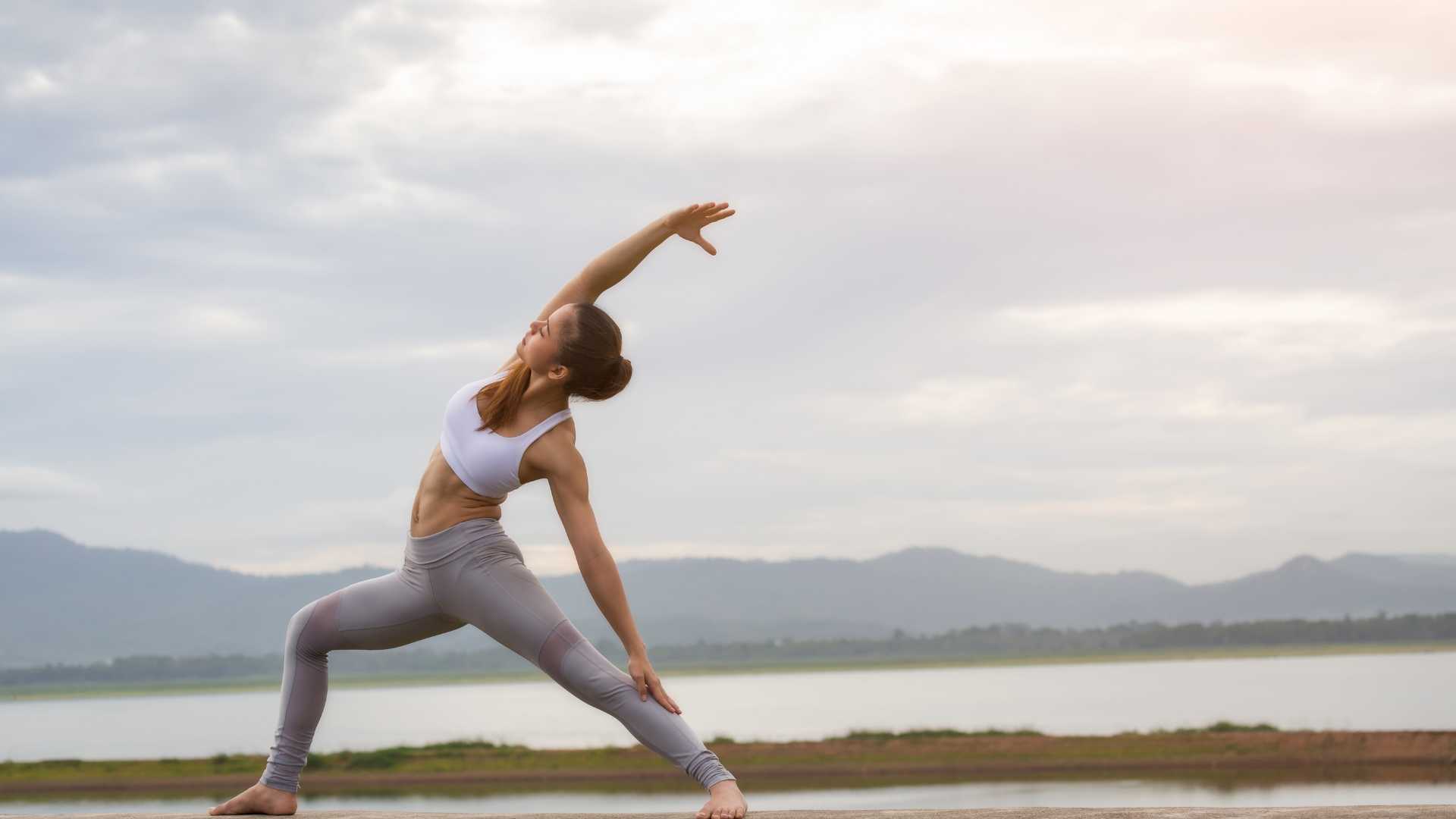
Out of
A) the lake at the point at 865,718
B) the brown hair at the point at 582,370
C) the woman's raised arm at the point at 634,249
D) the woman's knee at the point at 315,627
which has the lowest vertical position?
the lake at the point at 865,718

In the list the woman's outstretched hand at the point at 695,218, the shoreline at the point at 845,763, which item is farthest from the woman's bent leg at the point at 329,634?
the shoreline at the point at 845,763

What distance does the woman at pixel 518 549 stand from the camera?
3812 millimetres

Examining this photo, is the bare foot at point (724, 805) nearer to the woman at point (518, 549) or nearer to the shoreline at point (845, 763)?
the woman at point (518, 549)

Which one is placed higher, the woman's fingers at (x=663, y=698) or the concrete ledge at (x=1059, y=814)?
the woman's fingers at (x=663, y=698)

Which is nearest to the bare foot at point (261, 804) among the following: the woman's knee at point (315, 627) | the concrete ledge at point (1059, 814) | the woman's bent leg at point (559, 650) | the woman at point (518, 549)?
the concrete ledge at point (1059, 814)

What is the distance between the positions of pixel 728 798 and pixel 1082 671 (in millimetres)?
154553

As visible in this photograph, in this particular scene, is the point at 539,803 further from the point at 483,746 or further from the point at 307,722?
the point at 307,722

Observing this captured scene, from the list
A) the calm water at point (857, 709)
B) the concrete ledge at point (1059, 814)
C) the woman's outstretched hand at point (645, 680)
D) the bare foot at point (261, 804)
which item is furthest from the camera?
the calm water at point (857, 709)

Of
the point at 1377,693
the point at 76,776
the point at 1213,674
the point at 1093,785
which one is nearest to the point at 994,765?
the point at 1093,785

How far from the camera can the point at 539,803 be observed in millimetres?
39406

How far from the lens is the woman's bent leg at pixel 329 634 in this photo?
13.2 ft

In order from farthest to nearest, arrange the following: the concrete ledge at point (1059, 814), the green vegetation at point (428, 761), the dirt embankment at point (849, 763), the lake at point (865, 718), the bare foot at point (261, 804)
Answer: the green vegetation at point (428, 761)
the dirt embankment at point (849, 763)
the lake at point (865, 718)
the bare foot at point (261, 804)
the concrete ledge at point (1059, 814)

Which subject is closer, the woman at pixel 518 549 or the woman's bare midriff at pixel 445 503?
the woman at pixel 518 549

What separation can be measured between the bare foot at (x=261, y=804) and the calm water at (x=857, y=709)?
1119 inches
